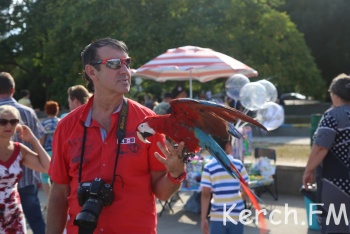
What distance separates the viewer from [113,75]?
8.87 feet

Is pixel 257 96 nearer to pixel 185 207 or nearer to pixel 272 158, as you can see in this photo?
pixel 272 158

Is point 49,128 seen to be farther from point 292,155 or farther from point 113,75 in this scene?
point 292,155

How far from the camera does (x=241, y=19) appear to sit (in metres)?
20.4

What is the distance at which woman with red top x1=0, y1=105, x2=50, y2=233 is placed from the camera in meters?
4.03

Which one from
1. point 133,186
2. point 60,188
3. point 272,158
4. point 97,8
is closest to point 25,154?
point 60,188

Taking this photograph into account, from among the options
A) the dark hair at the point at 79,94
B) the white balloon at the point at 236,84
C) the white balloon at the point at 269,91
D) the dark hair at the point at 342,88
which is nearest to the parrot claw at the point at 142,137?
the dark hair at the point at 342,88

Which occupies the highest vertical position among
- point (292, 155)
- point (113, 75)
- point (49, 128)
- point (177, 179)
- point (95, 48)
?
point (95, 48)

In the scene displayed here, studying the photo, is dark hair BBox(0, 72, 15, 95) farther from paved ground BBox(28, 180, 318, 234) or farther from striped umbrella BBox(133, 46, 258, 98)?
striped umbrella BBox(133, 46, 258, 98)

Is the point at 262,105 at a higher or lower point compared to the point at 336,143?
higher

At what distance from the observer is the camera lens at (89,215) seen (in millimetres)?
2393

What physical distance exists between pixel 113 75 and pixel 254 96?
552cm

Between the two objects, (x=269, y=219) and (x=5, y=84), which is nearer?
(x=5, y=84)

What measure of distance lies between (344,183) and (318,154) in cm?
36

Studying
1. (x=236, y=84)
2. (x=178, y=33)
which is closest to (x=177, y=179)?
(x=236, y=84)
